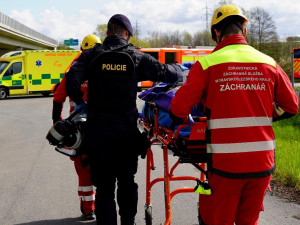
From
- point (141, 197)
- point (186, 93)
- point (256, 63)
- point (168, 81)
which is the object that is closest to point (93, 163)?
point (168, 81)

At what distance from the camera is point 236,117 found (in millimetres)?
2393

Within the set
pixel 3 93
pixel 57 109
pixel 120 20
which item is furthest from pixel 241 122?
pixel 3 93

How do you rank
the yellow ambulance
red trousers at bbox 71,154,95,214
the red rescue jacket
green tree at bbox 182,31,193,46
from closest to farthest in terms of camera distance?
the red rescue jacket, red trousers at bbox 71,154,95,214, the yellow ambulance, green tree at bbox 182,31,193,46

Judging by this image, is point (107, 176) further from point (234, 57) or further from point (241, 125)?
point (234, 57)

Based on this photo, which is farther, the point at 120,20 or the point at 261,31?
the point at 261,31

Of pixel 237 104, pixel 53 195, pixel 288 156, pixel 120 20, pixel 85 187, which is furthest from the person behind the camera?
pixel 288 156

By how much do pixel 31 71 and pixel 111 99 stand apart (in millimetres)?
21651

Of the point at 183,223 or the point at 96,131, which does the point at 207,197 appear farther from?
the point at 183,223

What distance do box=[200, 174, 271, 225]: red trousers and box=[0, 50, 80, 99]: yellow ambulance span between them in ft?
70.5

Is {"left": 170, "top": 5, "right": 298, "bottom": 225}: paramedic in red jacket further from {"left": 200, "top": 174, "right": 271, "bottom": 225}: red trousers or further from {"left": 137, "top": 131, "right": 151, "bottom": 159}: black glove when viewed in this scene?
{"left": 137, "top": 131, "right": 151, "bottom": 159}: black glove

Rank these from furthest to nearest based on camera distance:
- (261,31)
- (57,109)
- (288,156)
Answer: (261,31)
(288,156)
(57,109)

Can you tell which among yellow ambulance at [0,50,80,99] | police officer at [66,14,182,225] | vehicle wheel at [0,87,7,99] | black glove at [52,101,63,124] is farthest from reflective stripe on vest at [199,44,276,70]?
vehicle wheel at [0,87,7,99]

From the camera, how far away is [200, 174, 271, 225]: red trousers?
243 cm

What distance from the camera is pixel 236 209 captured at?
2494 millimetres
